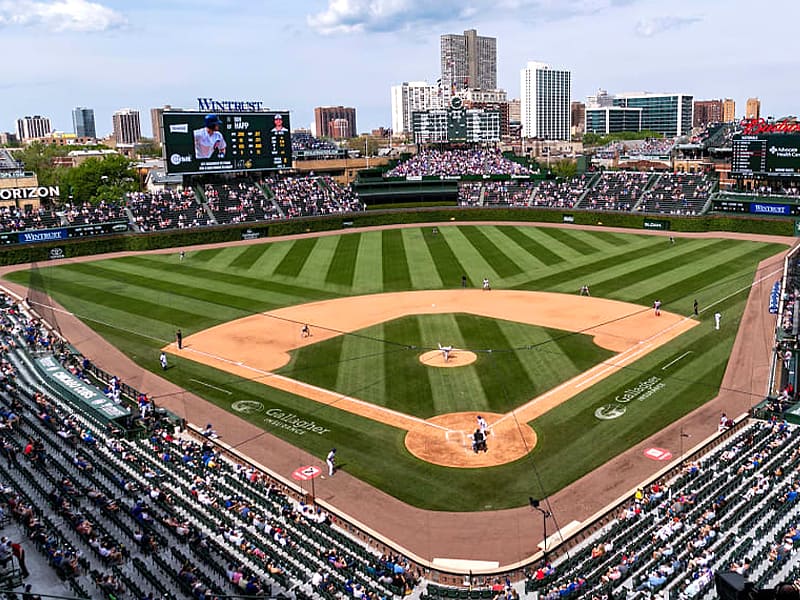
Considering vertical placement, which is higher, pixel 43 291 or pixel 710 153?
pixel 710 153

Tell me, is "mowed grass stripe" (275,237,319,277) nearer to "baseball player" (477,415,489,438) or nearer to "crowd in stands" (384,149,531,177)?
"crowd in stands" (384,149,531,177)

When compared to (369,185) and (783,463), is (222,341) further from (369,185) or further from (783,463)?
(369,185)

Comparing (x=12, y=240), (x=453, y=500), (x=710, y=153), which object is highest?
(x=710, y=153)

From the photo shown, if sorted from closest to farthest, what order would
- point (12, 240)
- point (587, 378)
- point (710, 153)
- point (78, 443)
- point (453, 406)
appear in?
point (78, 443) → point (453, 406) → point (587, 378) → point (12, 240) → point (710, 153)

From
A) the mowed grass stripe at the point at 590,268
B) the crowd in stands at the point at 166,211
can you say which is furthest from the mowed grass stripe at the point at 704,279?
the crowd in stands at the point at 166,211

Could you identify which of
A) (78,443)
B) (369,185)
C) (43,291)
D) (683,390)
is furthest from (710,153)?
(78,443)

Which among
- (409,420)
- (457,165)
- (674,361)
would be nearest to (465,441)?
(409,420)

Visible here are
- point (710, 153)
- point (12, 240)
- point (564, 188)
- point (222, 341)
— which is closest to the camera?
point (222, 341)

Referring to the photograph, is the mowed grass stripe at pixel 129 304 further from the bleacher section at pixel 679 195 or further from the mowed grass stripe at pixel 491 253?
the bleacher section at pixel 679 195
